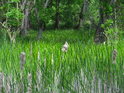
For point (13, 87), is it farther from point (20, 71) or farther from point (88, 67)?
point (88, 67)

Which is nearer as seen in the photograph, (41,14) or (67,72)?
(67,72)

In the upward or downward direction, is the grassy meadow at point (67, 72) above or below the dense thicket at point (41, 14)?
above

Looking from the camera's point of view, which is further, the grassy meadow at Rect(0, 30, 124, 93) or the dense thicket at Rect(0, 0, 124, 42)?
the dense thicket at Rect(0, 0, 124, 42)

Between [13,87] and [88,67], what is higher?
[88,67]

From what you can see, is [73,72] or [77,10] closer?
[73,72]

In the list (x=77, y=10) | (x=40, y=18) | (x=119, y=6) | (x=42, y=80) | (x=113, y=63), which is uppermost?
(x=113, y=63)

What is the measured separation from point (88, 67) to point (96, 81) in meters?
0.15

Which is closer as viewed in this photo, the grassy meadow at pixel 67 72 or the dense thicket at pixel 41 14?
the grassy meadow at pixel 67 72

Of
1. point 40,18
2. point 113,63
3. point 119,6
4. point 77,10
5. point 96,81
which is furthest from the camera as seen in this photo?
point 77,10

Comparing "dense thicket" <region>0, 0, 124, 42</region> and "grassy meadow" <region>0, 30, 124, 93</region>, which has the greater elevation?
"grassy meadow" <region>0, 30, 124, 93</region>

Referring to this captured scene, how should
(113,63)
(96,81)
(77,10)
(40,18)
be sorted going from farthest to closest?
(77,10)
(40,18)
(96,81)
(113,63)

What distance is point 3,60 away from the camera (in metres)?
2.84

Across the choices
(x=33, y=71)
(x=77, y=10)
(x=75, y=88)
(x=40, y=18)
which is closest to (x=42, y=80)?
(x=33, y=71)

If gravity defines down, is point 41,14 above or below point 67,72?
below
